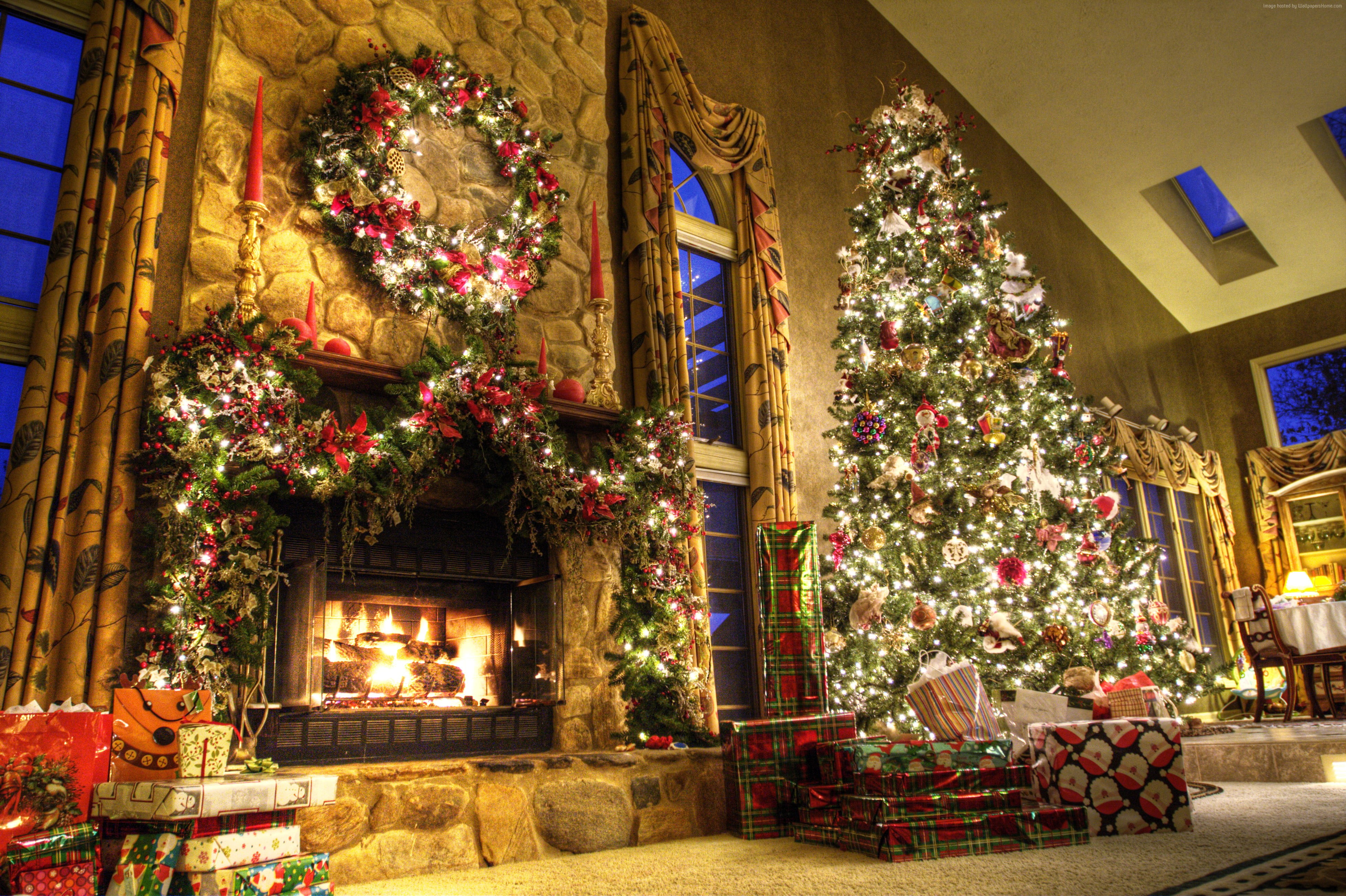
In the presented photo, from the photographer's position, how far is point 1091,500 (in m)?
5.26

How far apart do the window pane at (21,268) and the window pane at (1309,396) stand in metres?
11.8

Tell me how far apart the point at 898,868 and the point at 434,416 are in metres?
2.28

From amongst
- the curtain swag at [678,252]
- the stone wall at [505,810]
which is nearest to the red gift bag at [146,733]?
the stone wall at [505,810]

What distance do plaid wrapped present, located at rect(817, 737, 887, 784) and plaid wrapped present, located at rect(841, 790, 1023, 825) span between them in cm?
32

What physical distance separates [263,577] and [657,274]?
9.49ft

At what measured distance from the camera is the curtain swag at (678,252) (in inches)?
202

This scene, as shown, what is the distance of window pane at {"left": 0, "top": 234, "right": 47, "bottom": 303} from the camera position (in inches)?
132

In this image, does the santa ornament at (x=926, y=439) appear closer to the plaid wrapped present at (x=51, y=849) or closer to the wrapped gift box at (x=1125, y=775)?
the wrapped gift box at (x=1125, y=775)

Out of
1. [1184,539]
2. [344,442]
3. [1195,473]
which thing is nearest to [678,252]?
[344,442]

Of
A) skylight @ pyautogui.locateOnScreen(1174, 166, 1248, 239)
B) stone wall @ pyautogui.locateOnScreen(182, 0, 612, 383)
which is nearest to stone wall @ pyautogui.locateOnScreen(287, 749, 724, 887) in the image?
stone wall @ pyautogui.locateOnScreen(182, 0, 612, 383)

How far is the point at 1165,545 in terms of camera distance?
9727mm

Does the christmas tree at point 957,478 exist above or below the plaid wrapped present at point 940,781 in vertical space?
above

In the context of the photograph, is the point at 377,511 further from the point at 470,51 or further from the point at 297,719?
the point at 470,51

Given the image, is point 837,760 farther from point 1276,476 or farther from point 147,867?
point 1276,476
